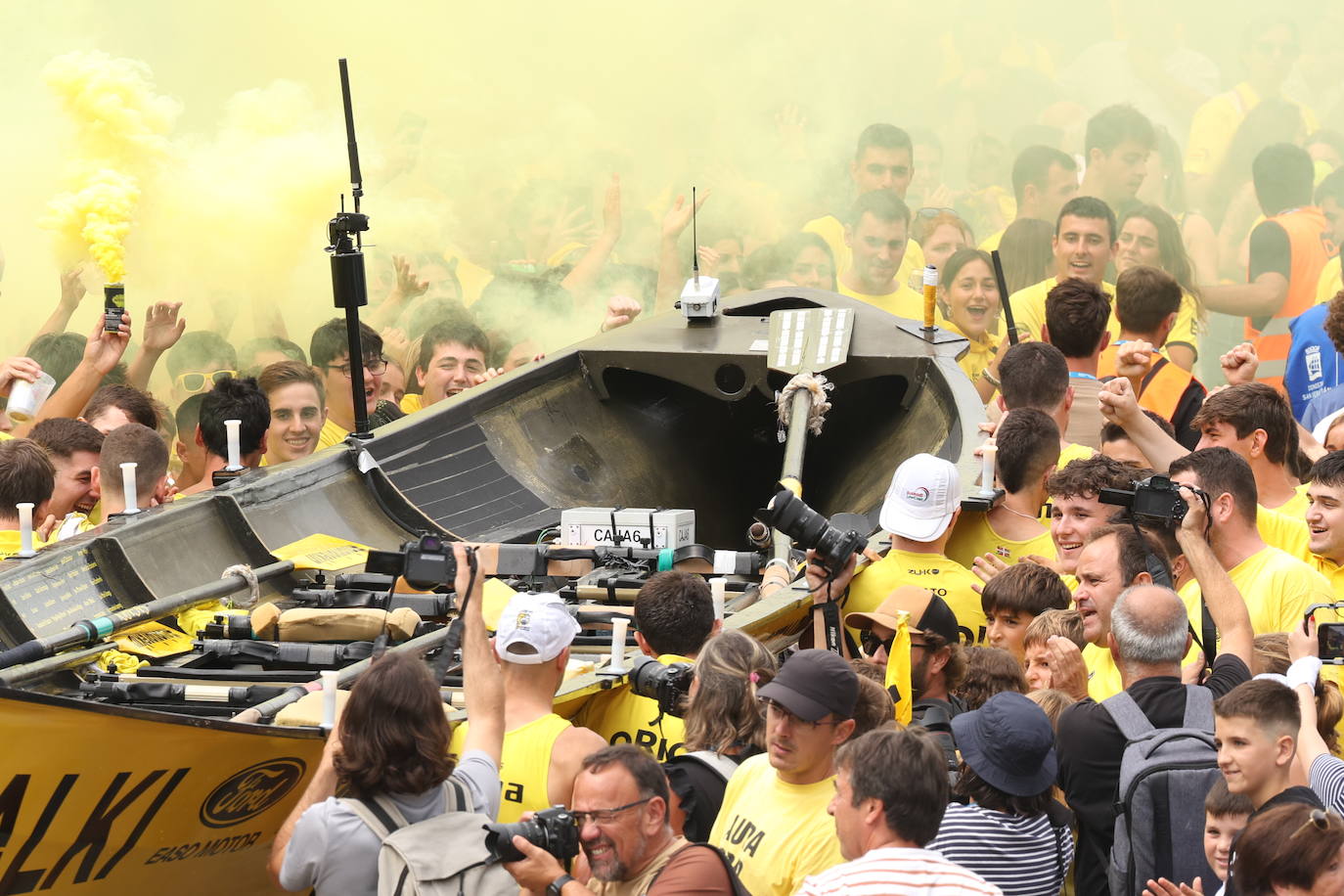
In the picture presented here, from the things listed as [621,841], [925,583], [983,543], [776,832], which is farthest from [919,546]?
[621,841]

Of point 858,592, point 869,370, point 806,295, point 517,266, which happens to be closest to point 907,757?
point 858,592

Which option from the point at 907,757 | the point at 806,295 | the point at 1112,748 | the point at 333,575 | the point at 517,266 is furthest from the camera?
the point at 517,266

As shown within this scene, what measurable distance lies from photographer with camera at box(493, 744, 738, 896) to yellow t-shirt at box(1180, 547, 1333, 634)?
1.83 m

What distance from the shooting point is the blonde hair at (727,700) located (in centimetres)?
403

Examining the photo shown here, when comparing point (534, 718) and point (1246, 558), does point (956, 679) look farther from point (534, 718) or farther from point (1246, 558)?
point (534, 718)

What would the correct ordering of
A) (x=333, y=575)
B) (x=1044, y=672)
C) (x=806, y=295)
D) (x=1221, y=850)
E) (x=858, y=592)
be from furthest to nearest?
(x=806, y=295) < (x=333, y=575) < (x=858, y=592) < (x=1044, y=672) < (x=1221, y=850)

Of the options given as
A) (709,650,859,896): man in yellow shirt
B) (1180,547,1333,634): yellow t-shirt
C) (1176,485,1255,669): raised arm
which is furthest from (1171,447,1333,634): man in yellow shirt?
(709,650,859,896): man in yellow shirt

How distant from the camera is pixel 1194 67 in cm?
1989

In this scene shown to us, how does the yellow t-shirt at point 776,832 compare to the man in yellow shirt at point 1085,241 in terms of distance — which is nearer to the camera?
the yellow t-shirt at point 776,832

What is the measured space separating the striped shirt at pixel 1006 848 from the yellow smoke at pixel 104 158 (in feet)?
19.4

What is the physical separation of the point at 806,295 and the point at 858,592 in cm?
429

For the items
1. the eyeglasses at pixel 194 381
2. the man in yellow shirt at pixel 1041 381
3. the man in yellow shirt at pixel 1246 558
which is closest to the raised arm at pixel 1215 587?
the man in yellow shirt at pixel 1246 558

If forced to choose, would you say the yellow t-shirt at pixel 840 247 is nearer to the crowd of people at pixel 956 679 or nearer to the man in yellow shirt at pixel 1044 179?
the man in yellow shirt at pixel 1044 179

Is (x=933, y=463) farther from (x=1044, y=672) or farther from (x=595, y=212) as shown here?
(x=595, y=212)
